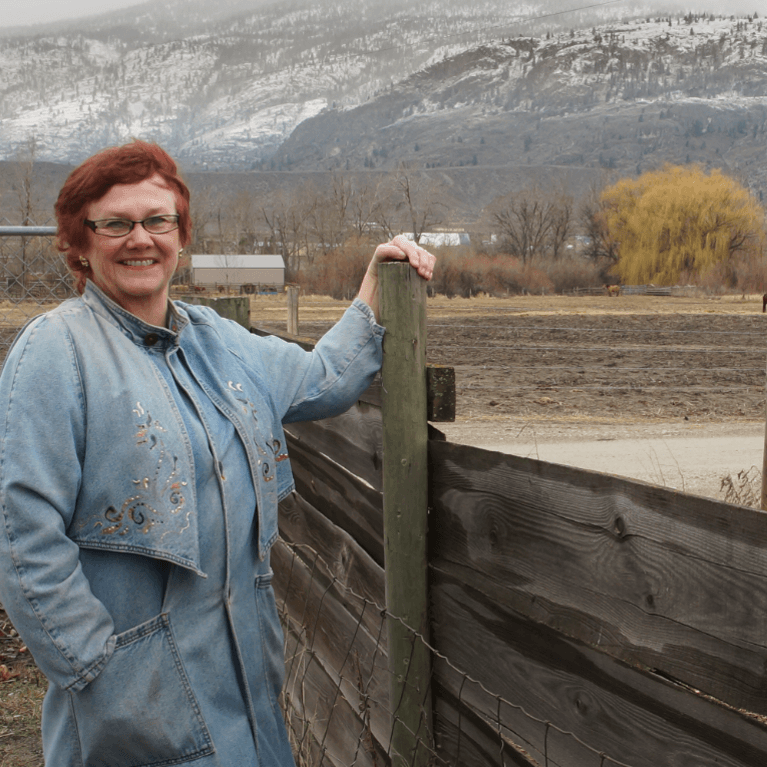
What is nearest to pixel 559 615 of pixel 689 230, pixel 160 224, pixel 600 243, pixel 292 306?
pixel 160 224

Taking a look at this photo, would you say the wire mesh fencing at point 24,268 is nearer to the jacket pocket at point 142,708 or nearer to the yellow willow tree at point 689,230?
the jacket pocket at point 142,708

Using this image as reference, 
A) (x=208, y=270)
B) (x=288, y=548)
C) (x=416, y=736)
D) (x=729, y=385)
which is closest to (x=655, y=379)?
(x=729, y=385)

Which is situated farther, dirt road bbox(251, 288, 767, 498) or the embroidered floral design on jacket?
dirt road bbox(251, 288, 767, 498)

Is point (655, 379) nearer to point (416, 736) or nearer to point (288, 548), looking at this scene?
point (288, 548)

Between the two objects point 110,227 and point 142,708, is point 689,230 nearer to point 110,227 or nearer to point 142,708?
point 110,227

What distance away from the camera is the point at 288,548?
131 inches

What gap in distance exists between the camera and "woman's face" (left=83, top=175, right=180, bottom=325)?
1886 millimetres

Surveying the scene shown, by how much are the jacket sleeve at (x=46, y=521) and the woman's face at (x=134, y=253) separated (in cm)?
26

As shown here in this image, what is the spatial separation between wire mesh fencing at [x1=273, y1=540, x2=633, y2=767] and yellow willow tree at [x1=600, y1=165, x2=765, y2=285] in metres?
63.0

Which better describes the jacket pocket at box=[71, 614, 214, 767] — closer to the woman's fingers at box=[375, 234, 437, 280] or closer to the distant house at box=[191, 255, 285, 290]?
the woman's fingers at box=[375, 234, 437, 280]

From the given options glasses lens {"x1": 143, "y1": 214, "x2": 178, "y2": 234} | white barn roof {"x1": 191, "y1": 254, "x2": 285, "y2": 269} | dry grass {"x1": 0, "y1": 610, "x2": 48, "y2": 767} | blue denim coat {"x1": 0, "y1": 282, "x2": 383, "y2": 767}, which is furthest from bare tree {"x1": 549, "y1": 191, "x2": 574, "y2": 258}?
blue denim coat {"x1": 0, "y1": 282, "x2": 383, "y2": 767}

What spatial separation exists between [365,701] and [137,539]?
1.10 meters

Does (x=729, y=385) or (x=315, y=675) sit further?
(x=729, y=385)

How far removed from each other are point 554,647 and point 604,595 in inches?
8.2
